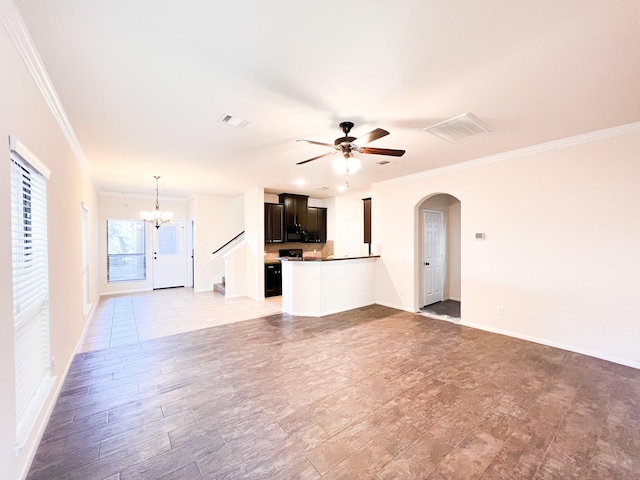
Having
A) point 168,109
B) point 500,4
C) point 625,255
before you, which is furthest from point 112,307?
point 625,255

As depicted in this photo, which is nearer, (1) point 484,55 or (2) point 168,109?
(1) point 484,55

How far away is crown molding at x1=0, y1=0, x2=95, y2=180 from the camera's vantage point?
1527 mm

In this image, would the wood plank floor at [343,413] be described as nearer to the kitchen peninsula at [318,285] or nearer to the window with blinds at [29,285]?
the window with blinds at [29,285]

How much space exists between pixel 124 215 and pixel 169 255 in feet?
5.38

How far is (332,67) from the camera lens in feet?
6.88

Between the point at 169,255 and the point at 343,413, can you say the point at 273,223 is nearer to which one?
the point at 169,255

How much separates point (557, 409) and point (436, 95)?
297cm

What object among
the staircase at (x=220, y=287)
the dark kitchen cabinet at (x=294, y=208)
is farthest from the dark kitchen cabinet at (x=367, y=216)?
the staircase at (x=220, y=287)

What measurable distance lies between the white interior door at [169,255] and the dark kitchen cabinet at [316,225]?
13.3 feet

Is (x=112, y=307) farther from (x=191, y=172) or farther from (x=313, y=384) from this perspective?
(x=313, y=384)

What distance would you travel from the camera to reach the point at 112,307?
6156 mm

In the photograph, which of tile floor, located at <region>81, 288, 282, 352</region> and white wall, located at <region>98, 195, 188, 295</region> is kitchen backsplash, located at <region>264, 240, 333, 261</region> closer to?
tile floor, located at <region>81, 288, 282, 352</region>

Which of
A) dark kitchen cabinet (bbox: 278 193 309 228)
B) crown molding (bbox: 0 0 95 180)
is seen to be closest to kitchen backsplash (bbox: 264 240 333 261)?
dark kitchen cabinet (bbox: 278 193 309 228)

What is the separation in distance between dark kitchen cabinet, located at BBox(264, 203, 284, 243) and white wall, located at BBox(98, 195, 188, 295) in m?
3.25
